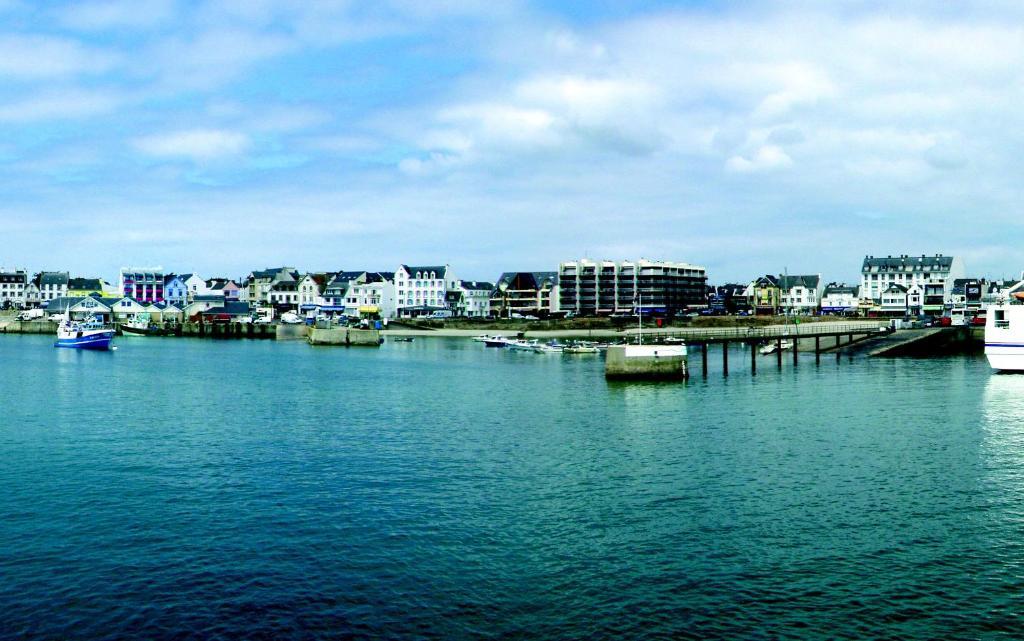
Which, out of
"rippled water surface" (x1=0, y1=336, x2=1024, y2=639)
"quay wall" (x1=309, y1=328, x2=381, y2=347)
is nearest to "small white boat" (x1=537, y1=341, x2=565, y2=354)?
"quay wall" (x1=309, y1=328, x2=381, y2=347)

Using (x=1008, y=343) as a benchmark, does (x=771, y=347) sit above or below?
below

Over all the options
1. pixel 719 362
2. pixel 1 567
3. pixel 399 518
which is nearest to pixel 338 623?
pixel 399 518

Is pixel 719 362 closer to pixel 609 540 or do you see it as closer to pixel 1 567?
pixel 609 540

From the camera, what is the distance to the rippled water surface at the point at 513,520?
20844 mm

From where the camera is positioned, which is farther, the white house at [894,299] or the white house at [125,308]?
the white house at [125,308]

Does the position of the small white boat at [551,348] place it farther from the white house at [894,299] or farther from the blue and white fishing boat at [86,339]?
the white house at [894,299]

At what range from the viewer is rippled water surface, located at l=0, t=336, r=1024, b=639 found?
68.4ft

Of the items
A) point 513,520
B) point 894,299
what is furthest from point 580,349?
point 894,299

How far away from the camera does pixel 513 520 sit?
28.4 meters

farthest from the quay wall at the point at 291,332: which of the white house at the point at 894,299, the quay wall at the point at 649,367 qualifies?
the white house at the point at 894,299

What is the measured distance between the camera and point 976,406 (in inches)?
2208

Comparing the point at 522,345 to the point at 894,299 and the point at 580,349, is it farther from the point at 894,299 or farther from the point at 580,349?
the point at 894,299

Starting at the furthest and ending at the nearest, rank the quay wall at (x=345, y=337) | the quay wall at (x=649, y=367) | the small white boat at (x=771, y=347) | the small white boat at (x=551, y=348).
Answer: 1. the quay wall at (x=345, y=337)
2. the small white boat at (x=551, y=348)
3. the small white boat at (x=771, y=347)
4. the quay wall at (x=649, y=367)

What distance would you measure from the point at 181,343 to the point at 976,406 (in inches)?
4970
